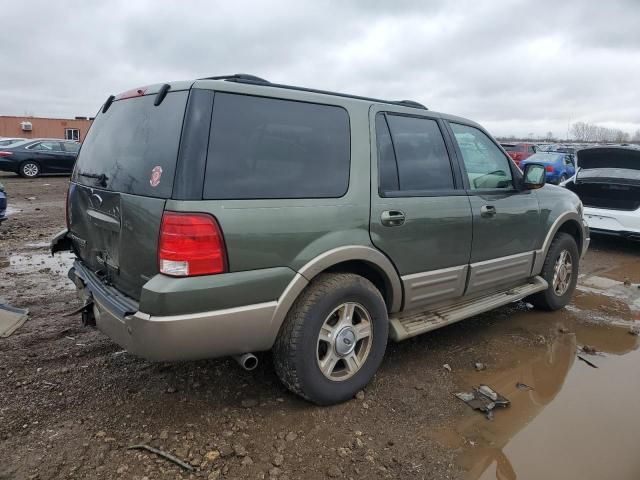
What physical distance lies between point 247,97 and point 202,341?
1.34 meters

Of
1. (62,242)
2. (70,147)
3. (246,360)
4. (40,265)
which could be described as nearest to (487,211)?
(246,360)

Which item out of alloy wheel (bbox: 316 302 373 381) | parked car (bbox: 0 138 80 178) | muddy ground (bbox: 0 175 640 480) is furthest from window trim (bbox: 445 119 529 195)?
parked car (bbox: 0 138 80 178)

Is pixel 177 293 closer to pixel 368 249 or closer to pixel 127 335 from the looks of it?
pixel 127 335

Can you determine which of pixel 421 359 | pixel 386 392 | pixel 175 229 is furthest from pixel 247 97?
pixel 421 359

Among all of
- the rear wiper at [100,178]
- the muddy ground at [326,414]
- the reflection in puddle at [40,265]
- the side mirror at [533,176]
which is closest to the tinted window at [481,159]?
the side mirror at [533,176]

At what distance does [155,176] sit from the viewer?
8.46 feet

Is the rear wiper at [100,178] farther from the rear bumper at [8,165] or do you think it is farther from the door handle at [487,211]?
the rear bumper at [8,165]

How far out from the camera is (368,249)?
308cm

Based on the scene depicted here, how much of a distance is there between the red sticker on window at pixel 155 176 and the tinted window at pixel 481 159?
2398 millimetres

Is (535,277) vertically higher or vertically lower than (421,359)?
higher

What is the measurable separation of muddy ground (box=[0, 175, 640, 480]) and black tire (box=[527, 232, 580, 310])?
0.51 m

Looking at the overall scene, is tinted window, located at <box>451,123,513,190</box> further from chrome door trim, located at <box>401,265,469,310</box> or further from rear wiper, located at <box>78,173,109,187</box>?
rear wiper, located at <box>78,173,109,187</box>

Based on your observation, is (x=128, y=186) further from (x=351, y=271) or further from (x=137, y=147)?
(x=351, y=271)

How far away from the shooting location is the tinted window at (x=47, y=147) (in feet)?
57.6
